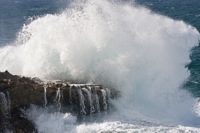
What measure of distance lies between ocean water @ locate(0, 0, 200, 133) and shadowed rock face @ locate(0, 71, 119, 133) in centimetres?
54

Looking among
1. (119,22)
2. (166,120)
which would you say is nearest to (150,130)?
(166,120)

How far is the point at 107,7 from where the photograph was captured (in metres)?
28.9

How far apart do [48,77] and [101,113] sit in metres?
4.22

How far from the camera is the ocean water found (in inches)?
837

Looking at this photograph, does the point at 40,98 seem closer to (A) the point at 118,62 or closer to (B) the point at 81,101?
(B) the point at 81,101

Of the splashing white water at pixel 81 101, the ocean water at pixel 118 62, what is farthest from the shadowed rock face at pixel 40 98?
the ocean water at pixel 118 62

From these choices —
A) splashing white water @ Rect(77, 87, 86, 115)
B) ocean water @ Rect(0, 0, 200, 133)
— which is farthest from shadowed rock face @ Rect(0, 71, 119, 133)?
ocean water @ Rect(0, 0, 200, 133)

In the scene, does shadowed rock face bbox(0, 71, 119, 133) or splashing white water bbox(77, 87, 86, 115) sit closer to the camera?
shadowed rock face bbox(0, 71, 119, 133)

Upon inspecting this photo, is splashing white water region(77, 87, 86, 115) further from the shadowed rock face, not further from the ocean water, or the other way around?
the ocean water

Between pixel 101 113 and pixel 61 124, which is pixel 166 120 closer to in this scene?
pixel 101 113

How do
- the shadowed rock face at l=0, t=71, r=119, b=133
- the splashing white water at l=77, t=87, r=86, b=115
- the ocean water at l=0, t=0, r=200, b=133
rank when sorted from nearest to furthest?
the shadowed rock face at l=0, t=71, r=119, b=133
the splashing white water at l=77, t=87, r=86, b=115
the ocean water at l=0, t=0, r=200, b=133

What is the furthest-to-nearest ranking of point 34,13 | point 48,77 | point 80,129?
point 34,13, point 48,77, point 80,129

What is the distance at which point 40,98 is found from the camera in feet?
66.3

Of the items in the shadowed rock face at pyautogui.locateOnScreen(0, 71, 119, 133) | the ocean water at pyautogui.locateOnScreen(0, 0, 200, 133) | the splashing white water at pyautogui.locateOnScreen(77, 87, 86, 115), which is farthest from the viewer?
the ocean water at pyautogui.locateOnScreen(0, 0, 200, 133)
